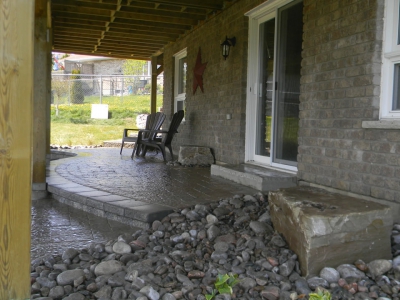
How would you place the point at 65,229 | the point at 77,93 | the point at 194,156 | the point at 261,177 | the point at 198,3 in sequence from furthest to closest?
1. the point at 77,93
2. the point at 194,156
3. the point at 198,3
4. the point at 261,177
5. the point at 65,229

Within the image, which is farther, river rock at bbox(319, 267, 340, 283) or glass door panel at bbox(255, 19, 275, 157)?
glass door panel at bbox(255, 19, 275, 157)

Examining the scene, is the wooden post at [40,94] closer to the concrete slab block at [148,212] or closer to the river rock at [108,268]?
the concrete slab block at [148,212]

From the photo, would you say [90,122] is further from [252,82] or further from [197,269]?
[197,269]

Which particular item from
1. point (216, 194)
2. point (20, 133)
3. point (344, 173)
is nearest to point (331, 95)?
point (344, 173)

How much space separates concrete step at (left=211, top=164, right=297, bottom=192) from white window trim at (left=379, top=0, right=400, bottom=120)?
1.21 metres

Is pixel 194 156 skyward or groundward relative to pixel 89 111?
groundward

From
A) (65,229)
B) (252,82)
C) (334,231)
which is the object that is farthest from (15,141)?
(252,82)

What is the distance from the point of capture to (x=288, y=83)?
4625 millimetres

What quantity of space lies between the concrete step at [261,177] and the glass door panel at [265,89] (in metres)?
0.55

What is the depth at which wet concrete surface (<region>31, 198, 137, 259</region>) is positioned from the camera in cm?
269

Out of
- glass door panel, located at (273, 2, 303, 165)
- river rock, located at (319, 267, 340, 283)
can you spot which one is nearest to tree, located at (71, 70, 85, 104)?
glass door panel, located at (273, 2, 303, 165)

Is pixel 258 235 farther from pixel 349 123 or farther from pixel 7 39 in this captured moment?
pixel 7 39

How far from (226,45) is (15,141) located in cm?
461

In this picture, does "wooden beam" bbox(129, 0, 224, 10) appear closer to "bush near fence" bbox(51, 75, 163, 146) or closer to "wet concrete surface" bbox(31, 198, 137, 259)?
"wet concrete surface" bbox(31, 198, 137, 259)
